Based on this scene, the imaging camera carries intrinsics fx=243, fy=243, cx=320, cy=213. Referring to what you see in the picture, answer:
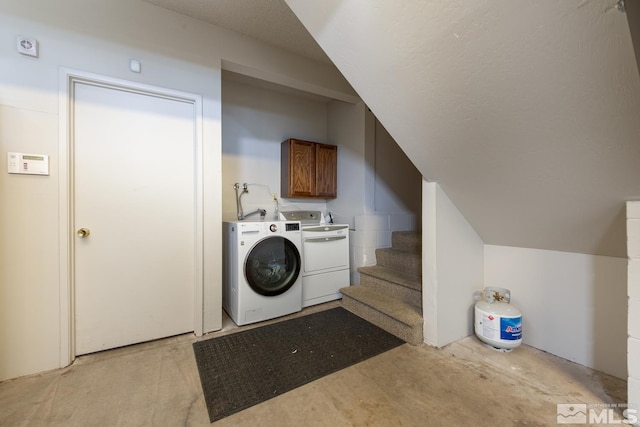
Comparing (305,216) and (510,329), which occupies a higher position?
(305,216)

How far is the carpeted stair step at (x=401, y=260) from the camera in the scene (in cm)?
237

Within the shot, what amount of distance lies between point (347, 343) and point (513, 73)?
6.15 feet

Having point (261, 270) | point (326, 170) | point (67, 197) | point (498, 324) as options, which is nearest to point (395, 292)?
point (498, 324)

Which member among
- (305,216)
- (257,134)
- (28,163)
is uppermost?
(257,134)

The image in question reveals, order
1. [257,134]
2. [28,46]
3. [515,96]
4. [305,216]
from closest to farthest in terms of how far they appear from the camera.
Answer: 1. [515,96]
2. [28,46]
3. [257,134]
4. [305,216]

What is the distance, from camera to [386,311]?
6.72 ft

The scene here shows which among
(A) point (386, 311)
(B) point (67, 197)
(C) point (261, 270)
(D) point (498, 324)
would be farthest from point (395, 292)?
(B) point (67, 197)

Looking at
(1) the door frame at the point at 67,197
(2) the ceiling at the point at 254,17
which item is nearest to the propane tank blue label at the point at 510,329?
(2) the ceiling at the point at 254,17

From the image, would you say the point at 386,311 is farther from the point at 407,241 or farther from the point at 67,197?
the point at 67,197

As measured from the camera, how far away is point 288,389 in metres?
1.37

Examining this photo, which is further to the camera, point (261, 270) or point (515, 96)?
point (261, 270)

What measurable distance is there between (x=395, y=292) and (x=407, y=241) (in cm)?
65

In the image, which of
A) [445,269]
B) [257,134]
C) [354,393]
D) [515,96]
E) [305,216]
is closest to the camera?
[515,96]

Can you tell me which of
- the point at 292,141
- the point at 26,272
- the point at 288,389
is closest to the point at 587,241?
the point at 288,389
